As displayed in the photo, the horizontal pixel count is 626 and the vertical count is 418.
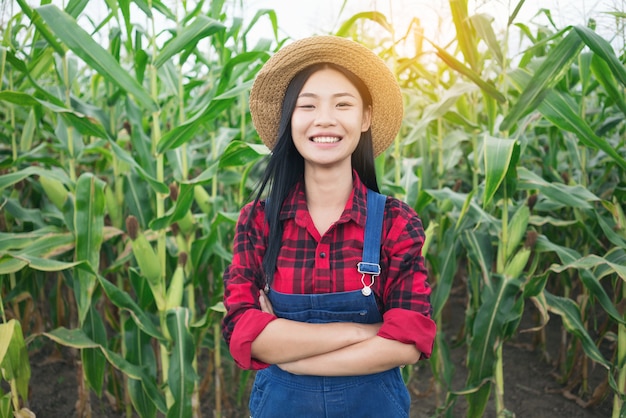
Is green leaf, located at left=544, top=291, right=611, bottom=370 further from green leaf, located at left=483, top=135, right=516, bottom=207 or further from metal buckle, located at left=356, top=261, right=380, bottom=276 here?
metal buckle, located at left=356, top=261, right=380, bottom=276

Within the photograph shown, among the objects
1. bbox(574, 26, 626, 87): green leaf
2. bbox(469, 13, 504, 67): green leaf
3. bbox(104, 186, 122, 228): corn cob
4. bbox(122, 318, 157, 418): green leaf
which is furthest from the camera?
bbox(104, 186, 122, 228): corn cob

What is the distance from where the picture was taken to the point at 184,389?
187 centimetres

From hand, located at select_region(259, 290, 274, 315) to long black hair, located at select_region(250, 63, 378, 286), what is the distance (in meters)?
0.03

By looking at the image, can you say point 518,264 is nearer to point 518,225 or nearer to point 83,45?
point 518,225

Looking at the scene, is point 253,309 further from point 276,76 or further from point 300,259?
point 276,76

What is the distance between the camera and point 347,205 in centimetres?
117

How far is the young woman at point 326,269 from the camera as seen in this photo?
1084mm

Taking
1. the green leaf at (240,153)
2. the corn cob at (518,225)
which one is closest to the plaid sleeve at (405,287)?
the green leaf at (240,153)

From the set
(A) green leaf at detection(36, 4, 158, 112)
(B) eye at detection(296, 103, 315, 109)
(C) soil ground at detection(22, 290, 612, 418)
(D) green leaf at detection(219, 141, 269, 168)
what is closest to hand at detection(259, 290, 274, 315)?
(B) eye at detection(296, 103, 315, 109)

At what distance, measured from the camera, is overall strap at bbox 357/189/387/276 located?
110 cm

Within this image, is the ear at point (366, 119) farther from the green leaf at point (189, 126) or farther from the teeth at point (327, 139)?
the green leaf at point (189, 126)

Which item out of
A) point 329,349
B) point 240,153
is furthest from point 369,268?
point 240,153

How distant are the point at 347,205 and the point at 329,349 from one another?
0.32 metres

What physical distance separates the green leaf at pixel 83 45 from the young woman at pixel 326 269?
58 cm
